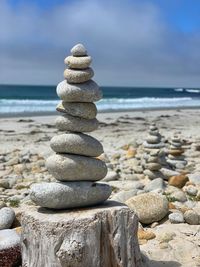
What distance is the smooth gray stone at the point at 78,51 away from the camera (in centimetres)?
609

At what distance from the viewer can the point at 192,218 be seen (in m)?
7.73

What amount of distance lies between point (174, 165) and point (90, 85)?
23.1 ft

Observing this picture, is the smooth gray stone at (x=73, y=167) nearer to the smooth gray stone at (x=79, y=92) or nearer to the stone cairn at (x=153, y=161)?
the smooth gray stone at (x=79, y=92)

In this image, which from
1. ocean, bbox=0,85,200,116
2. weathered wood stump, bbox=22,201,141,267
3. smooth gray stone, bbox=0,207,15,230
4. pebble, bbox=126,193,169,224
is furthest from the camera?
ocean, bbox=0,85,200,116

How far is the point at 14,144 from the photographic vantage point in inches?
699

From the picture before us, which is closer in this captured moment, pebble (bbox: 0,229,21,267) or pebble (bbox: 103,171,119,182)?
pebble (bbox: 0,229,21,267)

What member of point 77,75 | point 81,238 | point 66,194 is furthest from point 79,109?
point 81,238

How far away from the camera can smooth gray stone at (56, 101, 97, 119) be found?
19.8 feet

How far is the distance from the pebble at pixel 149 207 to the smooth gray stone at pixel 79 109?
7.17 feet

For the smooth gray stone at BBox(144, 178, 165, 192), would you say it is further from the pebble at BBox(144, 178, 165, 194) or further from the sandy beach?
the sandy beach

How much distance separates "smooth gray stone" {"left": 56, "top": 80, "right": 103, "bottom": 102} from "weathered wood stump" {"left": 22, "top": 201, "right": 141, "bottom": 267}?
4.47 feet

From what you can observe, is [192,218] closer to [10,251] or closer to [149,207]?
[149,207]

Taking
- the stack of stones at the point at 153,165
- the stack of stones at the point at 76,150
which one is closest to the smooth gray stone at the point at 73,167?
the stack of stones at the point at 76,150

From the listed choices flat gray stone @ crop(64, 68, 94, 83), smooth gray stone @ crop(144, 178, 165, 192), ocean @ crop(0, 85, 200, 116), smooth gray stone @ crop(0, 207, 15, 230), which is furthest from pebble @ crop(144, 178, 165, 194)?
ocean @ crop(0, 85, 200, 116)
